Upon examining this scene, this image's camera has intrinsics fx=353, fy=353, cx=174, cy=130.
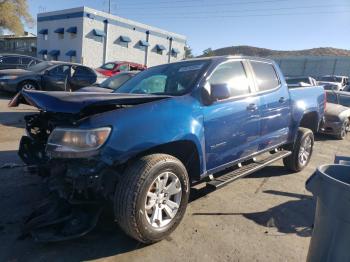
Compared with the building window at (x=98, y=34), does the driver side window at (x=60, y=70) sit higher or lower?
lower

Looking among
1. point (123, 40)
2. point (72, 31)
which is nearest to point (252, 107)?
point (72, 31)

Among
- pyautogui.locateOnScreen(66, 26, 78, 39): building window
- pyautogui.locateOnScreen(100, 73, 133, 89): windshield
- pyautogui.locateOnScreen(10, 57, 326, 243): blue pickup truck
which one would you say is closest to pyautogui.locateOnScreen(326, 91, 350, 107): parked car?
pyautogui.locateOnScreen(100, 73, 133, 89): windshield

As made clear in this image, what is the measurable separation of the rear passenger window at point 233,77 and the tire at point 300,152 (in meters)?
1.77

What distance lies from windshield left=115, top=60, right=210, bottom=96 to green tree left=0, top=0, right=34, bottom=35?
41.5m

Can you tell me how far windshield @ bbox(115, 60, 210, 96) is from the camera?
4.06 meters

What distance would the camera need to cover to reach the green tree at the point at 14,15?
131 feet

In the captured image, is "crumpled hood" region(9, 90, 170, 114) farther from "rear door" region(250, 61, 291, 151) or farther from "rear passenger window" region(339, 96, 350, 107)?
"rear passenger window" region(339, 96, 350, 107)

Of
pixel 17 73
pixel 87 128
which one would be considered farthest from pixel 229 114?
pixel 17 73

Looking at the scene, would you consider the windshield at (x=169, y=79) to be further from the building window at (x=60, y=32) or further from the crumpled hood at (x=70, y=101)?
the building window at (x=60, y=32)

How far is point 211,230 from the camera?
12.1ft

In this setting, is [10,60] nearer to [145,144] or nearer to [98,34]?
[98,34]

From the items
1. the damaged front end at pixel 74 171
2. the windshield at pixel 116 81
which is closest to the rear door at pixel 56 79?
the windshield at pixel 116 81

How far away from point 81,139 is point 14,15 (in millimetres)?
44402

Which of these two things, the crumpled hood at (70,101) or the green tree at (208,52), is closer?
the crumpled hood at (70,101)
